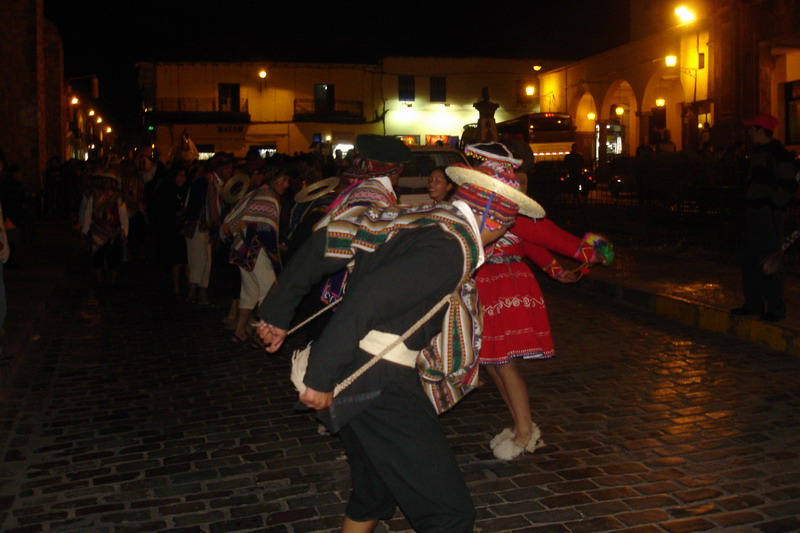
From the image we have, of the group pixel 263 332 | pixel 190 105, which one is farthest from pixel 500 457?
pixel 190 105

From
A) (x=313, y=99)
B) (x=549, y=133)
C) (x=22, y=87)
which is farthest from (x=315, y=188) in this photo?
(x=313, y=99)

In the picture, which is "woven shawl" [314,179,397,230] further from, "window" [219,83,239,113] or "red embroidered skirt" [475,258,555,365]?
"window" [219,83,239,113]

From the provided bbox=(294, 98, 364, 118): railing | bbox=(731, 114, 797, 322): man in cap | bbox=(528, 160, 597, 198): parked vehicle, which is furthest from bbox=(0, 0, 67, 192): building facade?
bbox=(731, 114, 797, 322): man in cap

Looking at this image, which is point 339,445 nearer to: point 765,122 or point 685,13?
point 765,122

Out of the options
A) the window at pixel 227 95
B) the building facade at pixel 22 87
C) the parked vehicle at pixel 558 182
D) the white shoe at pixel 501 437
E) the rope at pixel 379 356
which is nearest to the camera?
the rope at pixel 379 356

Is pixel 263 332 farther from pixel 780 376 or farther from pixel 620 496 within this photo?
pixel 780 376

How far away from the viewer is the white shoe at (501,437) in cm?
536

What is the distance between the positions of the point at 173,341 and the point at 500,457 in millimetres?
4923

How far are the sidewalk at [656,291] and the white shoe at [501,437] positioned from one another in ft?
12.9

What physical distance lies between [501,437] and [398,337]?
8.68 ft

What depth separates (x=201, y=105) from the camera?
2041 inches

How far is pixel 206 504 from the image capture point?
183 inches

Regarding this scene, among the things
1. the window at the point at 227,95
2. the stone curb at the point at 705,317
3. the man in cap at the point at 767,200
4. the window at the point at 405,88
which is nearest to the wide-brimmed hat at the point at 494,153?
the man in cap at the point at 767,200

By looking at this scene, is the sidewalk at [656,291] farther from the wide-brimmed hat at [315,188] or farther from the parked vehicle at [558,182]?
the wide-brimmed hat at [315,188]
